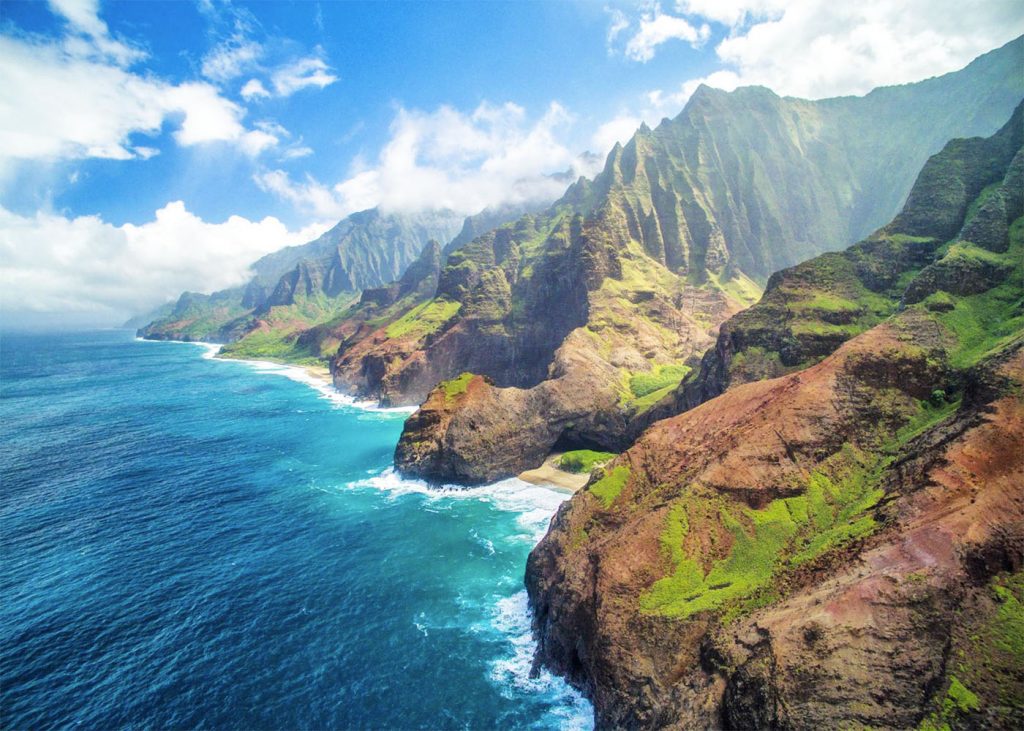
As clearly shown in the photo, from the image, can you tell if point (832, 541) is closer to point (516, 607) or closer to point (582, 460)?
point (516, 607)

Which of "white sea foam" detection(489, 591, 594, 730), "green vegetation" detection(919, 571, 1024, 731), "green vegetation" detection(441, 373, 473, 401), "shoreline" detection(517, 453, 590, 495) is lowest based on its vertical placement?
"shoreline" detection(517, 453, 590, 495)

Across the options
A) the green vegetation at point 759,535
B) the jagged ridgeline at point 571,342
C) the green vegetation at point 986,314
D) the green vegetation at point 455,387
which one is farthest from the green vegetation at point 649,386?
the green vegetation at point 759,535

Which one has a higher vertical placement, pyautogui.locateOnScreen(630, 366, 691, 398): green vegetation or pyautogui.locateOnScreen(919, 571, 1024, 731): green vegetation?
pyautogui.locateOnScreen(919, 571, 1024, 731): green vegetation

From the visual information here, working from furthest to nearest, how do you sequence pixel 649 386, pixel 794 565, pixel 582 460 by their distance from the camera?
pixel 649 386 → pixel 582 460 → pixel 794 565

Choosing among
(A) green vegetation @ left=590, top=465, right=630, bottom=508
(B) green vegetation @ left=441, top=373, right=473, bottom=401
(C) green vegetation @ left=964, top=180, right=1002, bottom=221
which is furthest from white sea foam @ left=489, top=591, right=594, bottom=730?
(C) green vegetation @ left=964, top=180, right=1002, bottom=221

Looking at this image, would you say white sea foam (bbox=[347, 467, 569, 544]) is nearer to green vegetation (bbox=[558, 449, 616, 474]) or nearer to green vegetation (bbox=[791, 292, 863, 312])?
green vegetation (bbox=[558, 449, 616, 474])

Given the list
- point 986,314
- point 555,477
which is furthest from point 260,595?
point 986,314
